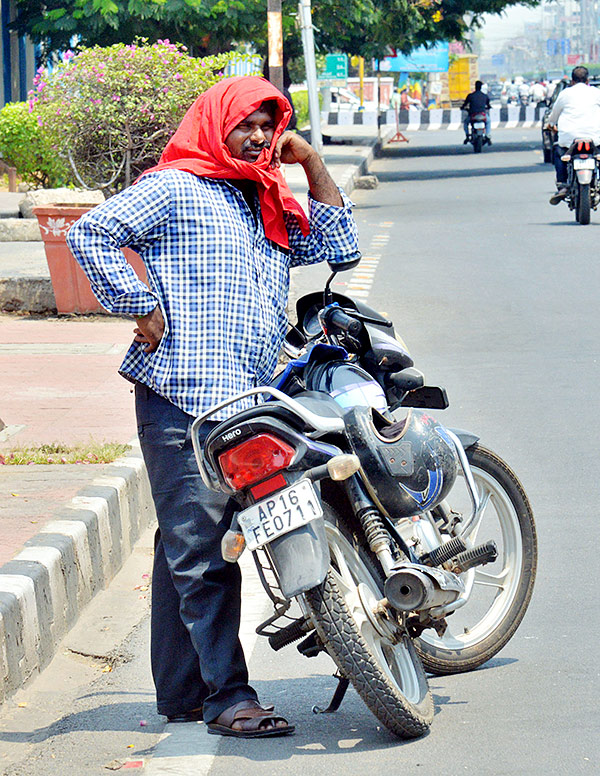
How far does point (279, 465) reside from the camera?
10.9 ft

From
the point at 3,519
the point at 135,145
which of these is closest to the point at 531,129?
the point at 135,145

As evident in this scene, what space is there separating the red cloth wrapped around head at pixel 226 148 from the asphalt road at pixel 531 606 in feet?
4.37

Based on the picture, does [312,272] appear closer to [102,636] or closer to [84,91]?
[84,91]

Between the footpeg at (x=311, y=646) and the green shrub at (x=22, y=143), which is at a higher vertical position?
the green shrub at (x=22, y=143)

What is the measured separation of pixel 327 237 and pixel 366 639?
117cm

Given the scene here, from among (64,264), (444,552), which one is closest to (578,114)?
(64,264)

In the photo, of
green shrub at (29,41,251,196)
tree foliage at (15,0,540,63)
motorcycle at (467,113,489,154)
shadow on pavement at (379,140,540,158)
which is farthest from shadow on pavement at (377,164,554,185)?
green shrub at (29,41,251,196)

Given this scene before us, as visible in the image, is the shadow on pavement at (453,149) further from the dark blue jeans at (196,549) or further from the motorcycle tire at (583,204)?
the dark blue jeans at (196,549)

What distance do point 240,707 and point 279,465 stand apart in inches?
27.4

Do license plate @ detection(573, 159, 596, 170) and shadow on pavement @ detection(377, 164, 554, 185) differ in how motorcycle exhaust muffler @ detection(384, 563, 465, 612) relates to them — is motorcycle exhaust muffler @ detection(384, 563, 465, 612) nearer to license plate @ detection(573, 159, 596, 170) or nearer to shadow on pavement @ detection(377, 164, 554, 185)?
license plate @ detection(573, 159, 596, 170)

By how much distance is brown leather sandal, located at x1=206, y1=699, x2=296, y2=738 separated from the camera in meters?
3.54

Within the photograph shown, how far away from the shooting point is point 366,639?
341cm

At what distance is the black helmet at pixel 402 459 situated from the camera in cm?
352

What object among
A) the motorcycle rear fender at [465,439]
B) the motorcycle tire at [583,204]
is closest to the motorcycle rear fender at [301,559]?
the motorcycle rear fender at [465,439]
